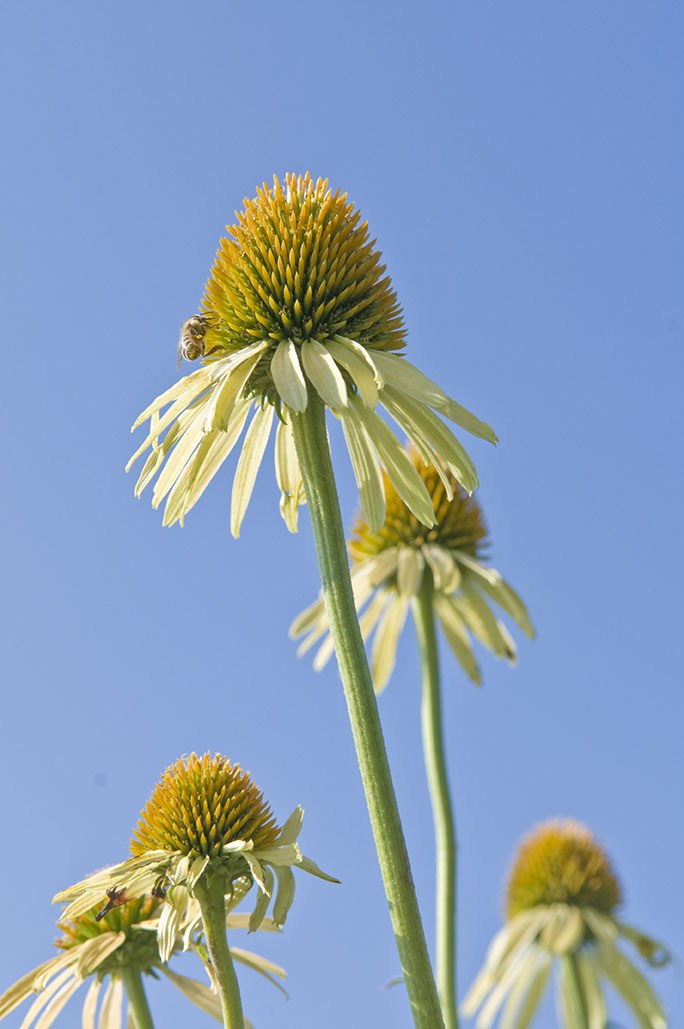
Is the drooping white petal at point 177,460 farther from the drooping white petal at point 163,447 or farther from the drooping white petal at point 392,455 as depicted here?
the drooping white petal at point 392,455

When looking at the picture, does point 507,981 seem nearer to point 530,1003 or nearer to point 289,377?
point 530,1003

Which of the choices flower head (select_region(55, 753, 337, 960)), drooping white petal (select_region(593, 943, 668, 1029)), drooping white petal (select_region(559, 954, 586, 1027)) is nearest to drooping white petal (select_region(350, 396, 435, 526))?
flower head (select_region(55, 753, 337, 960))

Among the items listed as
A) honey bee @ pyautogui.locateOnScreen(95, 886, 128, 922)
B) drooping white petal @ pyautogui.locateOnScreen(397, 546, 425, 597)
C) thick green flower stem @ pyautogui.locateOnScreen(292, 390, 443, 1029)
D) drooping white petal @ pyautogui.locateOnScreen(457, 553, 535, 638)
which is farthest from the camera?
drooping white petal @ pyautogui.locateOnScreen(457, 553, 535, 638)

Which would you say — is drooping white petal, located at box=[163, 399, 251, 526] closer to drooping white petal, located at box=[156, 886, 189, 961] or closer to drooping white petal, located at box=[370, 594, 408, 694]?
drooping white petal, located at box=[156, 886, 189, 961]

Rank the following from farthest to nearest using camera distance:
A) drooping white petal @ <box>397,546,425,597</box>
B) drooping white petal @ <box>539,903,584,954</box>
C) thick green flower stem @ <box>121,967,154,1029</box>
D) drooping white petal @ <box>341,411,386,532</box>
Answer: drooping white petal @ <box>539,903,584,954</box> → drooping white petal @ <box>397,546,425,597</box> → drooping white petal @ <box>341,411,386,532</box> → thick green flower stem @ <box>121,967,154,1029</box>

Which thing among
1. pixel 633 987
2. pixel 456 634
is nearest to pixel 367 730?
pixel 456 634

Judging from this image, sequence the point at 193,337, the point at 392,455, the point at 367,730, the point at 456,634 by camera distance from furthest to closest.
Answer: the point at 456,634, the point at 193,337, the point at 392,455, the point at 367,730

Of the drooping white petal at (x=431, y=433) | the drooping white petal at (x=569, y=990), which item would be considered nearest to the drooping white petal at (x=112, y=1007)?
the drooping white petal at (x=431, y=433)
